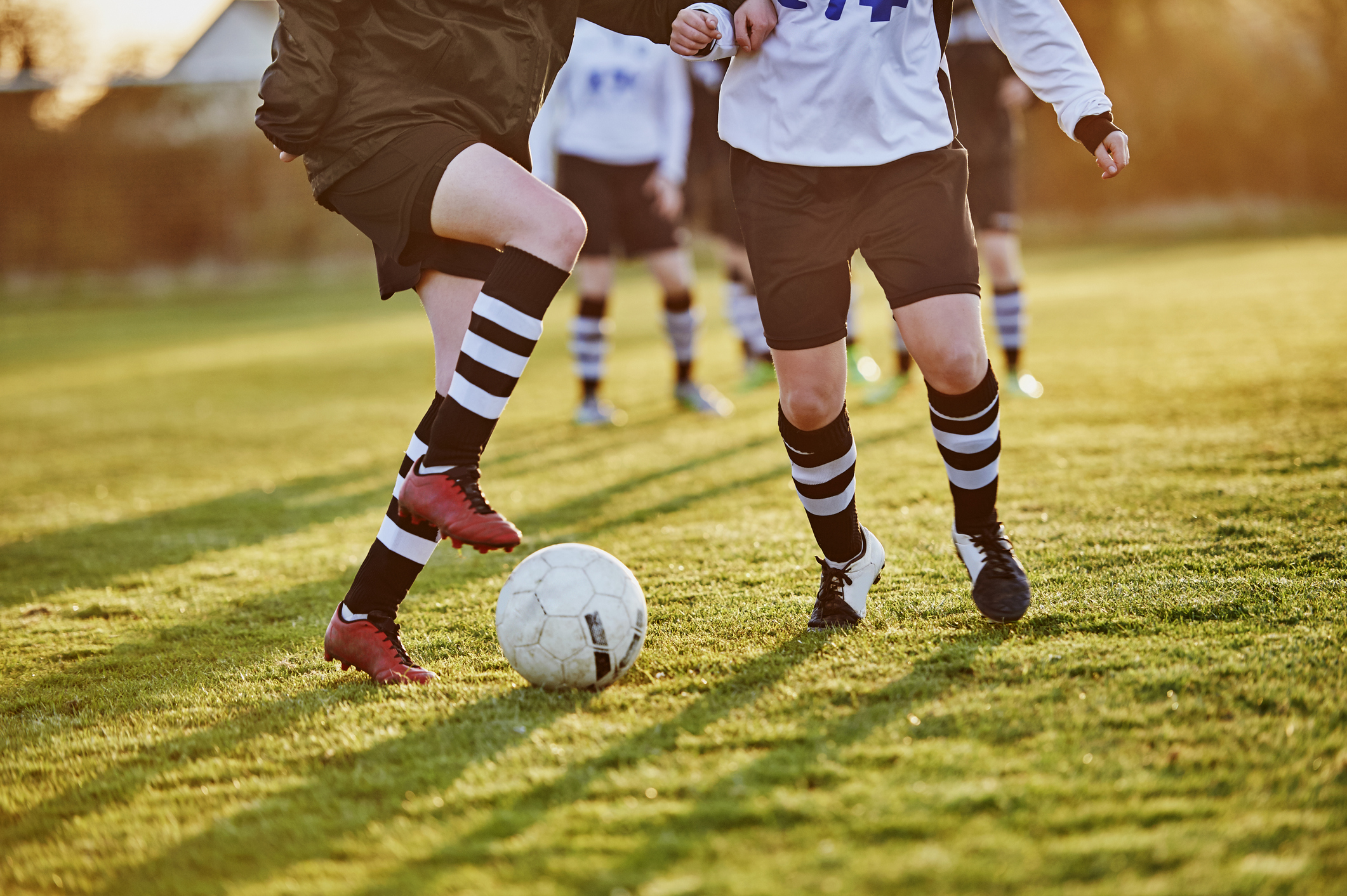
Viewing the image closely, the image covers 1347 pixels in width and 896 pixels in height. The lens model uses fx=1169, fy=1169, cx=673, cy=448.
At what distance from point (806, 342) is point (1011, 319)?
4.46 m

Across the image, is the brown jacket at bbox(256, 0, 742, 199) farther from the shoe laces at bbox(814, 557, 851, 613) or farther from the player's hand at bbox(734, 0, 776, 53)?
the shoe laces at bbox(814, 557, 851, 613)

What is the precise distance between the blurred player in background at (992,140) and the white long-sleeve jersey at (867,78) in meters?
3.69

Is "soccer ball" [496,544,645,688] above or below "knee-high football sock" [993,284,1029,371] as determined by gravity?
above

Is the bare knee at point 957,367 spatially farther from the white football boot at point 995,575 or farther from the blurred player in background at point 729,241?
the blurred player in background at point 729,241

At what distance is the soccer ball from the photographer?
2.50m

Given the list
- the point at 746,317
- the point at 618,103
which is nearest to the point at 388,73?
the point at 618,103

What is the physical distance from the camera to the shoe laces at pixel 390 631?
2.72 meters

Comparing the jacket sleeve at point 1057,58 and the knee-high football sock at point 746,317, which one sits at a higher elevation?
the jacket sleeve at point 1057,58

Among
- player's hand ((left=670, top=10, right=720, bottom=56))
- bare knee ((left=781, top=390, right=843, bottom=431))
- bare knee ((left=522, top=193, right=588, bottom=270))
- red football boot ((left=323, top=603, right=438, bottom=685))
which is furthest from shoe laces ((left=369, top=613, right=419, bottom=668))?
player's hand ((left=670, top=10, right=720, bottom=56))

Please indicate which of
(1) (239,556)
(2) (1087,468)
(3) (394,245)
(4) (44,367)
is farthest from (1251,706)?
(4) (44,367)

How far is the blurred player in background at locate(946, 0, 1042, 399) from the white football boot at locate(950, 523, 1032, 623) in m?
4.02

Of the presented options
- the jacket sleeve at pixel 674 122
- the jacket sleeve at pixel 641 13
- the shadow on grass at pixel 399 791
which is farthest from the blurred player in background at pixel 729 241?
the shadow on grass at pixel 399 791

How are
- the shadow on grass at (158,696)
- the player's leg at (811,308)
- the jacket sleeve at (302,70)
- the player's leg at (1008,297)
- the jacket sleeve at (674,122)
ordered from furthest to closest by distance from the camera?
the jacket sleeve at (674,122)
the player's leg at (1008,297)
the player's leg at (811,308)
the jacket sleeve at (302,70)
the shadow on grass at (158,696)

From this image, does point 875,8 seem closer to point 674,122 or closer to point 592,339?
point 674,122
